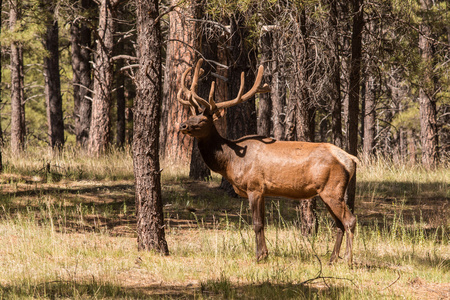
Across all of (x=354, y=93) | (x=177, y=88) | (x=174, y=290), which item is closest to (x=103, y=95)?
(x=177, y=88)

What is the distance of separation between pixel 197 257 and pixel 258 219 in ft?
3.53

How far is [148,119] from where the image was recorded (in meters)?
6.48

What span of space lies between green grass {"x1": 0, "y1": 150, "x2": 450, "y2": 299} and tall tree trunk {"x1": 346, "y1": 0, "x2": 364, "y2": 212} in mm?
951

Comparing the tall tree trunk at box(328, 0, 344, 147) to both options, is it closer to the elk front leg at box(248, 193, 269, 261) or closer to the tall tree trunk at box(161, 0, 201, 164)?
the elk front leg at box(248, 193, 269, 261)

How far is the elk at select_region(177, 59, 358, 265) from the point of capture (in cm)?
601

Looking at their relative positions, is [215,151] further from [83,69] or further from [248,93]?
[83,69]

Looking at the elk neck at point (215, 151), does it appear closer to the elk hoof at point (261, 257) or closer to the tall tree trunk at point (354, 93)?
the elk hoof at point (261, 257)

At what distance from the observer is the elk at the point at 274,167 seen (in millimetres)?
6012

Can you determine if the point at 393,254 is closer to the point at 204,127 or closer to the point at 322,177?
the point at 322,177

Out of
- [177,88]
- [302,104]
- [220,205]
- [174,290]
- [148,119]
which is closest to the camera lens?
[174,290]

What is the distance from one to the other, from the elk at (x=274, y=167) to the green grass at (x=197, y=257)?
57cm

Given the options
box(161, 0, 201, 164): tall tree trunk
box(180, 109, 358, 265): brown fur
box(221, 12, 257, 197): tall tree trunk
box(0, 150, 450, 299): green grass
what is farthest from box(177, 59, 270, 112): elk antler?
box(161, 0, 201, 164): tall tree trunk

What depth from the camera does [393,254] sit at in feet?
23.6

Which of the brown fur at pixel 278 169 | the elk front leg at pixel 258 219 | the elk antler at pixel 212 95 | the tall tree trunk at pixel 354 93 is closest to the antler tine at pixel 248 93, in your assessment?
the elk antler at pixel 212 95
